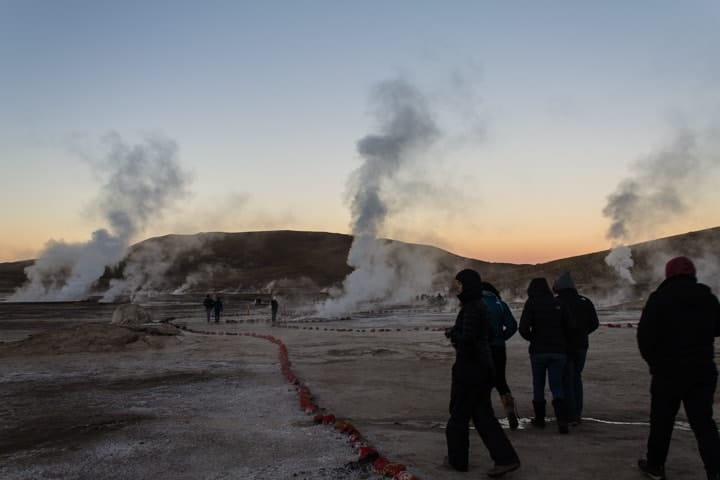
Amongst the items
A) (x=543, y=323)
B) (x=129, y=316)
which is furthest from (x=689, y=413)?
(x=129, y=316)

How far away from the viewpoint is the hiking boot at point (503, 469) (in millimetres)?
5742

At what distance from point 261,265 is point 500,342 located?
156 m

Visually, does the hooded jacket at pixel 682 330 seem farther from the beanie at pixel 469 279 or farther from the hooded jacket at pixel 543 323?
the hooded jacket at pixel 543 323

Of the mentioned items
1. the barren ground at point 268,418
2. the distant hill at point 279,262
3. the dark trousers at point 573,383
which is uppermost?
the distant hill at point 279,262

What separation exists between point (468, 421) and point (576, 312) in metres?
2.86

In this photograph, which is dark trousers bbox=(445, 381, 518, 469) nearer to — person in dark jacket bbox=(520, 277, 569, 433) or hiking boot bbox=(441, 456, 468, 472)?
hiking boot bbox=(441, 456, 468, 472)

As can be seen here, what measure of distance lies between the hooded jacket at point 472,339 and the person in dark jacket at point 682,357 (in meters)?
1.39

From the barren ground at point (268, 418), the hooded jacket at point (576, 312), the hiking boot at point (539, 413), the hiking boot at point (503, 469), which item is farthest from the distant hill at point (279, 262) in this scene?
the hiking boot at point (503, 469)

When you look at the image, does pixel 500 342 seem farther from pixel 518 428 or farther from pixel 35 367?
pixel 35 367

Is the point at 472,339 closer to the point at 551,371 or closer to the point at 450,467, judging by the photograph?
the point at 450,467

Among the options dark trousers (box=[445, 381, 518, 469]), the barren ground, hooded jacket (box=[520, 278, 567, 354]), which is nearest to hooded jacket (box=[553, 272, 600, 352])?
hooded jacket (box=[520, 278, 567, 354])

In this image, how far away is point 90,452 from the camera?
714cm

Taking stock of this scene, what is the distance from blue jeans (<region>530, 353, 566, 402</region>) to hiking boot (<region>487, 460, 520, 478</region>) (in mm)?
1909

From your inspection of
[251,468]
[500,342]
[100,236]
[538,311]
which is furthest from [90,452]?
[100,236]
